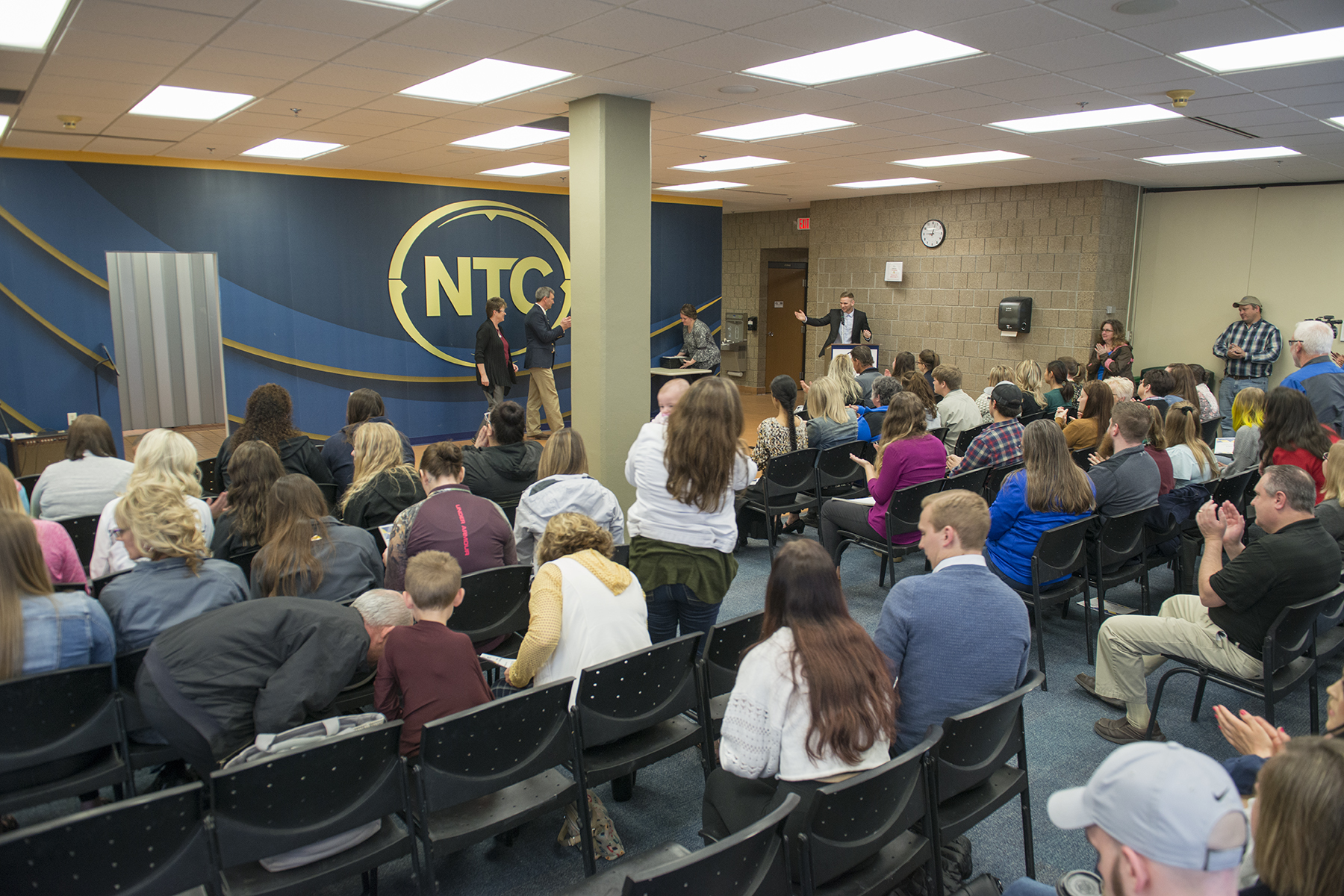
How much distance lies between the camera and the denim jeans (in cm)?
329

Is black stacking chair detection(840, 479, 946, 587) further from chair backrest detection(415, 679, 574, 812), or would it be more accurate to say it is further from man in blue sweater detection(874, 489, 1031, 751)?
chair backrest detection(415, 679, 574, 812)

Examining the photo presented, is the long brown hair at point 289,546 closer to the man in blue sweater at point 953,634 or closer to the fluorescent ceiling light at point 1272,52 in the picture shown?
the man in blue sweater at point 953,634

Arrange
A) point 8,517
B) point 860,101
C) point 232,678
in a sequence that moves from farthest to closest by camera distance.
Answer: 1. point 860,101
2. point 8,517
3. point 232,678

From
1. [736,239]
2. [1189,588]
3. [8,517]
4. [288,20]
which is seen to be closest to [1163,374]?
[1189,588]

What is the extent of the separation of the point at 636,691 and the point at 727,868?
0.94 metres

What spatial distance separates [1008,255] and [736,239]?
5785mm

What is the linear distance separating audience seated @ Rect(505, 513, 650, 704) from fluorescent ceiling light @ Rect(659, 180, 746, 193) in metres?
8.03

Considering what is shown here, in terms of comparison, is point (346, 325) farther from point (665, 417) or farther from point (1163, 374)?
point (1163, 374)

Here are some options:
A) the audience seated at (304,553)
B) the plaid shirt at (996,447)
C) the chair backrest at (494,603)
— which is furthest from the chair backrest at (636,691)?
the plaid shirt at (996,447)

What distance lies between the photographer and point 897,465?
15.6 feet

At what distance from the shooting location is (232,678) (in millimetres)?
2254

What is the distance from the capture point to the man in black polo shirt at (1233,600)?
301cm

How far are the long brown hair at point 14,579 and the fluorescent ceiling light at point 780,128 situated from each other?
5293 mm

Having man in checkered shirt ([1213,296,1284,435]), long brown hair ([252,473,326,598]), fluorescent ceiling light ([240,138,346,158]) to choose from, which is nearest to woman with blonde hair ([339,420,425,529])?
long brown hair ([252,473,326,598])
